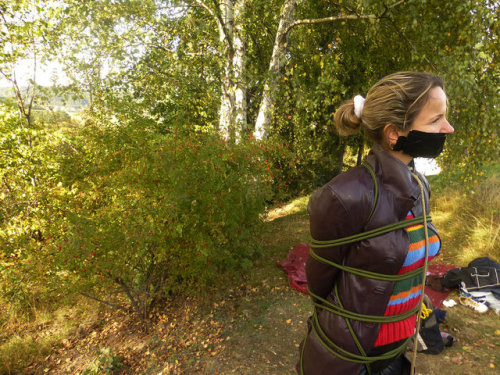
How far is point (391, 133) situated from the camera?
1170mm

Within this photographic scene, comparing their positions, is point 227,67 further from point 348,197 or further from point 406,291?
point 406,291

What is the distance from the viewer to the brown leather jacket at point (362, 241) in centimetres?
103

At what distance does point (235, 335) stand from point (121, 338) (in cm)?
164

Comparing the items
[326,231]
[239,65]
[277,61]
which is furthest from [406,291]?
[277,61]

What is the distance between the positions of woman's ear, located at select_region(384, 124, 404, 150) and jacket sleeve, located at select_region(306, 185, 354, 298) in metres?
0.38

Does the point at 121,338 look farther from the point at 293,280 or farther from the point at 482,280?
the point at 482,280

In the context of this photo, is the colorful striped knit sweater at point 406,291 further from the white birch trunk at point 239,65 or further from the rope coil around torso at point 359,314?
the white birch trunk at point 239,65

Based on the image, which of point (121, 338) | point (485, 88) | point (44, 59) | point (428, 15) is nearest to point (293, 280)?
point (121, 338)

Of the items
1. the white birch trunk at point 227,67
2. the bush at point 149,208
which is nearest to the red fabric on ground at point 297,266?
the bush at point 149,208

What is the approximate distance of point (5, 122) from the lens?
4.23 metres

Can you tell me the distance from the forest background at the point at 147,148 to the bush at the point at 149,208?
0.02 meters

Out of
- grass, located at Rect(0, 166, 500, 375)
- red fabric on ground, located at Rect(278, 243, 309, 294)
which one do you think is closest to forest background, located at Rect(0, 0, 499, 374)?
grass, located at Rect(0, 166, 500, 375)

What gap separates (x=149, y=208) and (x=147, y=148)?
2.56 ft

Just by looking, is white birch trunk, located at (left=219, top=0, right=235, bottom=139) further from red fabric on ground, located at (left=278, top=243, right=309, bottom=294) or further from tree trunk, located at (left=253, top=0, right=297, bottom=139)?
red fabric on ground, located at (left=278, top=243, right=309, bottom=294)
